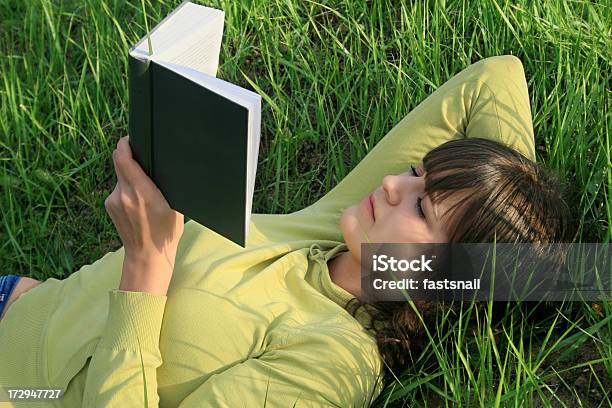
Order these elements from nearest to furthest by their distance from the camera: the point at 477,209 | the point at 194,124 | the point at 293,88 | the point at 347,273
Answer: the point at 194,124, the point at 477,209, the point at 347,273, the point at 293,88

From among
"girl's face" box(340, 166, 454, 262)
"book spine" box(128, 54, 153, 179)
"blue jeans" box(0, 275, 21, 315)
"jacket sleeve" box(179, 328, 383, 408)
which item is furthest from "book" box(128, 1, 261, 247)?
"blue jeans" box(0, 275, 21, 315)

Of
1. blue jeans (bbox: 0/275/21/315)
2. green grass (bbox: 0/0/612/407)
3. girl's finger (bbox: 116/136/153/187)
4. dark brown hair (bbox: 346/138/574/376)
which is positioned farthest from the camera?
green grass (bbox: 0/0/612/407)

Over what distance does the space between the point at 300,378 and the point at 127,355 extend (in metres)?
0.34

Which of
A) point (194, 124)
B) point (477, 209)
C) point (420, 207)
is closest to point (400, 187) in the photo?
point (420, 207)

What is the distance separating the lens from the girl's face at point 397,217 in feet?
6.39

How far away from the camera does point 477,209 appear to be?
193cm

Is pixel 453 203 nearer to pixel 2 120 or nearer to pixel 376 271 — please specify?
pixel 376 271

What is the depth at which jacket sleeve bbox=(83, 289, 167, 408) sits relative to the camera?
1.77 metres

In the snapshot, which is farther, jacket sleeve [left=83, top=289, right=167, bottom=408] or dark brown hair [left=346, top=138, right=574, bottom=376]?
dark brown hair [left=346, top=138, right=574, bottom=376]

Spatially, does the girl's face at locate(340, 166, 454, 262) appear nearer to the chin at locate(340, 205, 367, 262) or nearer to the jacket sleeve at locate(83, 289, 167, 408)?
the chin at locate(340, 205, 367, 262)

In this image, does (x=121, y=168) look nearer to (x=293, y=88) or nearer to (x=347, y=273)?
(x=347, y=273)

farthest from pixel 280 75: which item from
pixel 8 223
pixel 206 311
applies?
pixel 206 311

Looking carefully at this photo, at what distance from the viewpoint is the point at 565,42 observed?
8.25ft

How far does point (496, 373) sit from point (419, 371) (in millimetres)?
196
